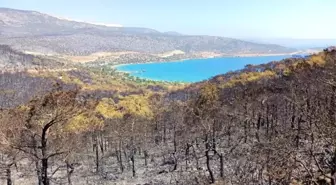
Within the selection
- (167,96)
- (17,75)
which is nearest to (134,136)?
(167,96)

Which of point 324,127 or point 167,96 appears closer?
point 324,127

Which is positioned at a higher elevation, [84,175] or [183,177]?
[183,177]

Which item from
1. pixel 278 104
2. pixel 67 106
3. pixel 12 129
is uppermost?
pixel 67 106

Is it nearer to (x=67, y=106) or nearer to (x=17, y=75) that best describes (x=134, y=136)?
(x=67, y=106)

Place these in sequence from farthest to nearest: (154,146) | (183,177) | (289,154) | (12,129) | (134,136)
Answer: (154,146)
(134,136)
(183,177)
(12,129)
(289,154)

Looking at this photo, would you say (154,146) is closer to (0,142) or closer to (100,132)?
(100,132)

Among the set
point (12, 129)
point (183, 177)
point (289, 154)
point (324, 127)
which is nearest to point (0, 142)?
point (12, 129)

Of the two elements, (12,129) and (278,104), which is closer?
(12,129)

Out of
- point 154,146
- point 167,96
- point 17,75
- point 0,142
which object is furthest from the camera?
point 17,75

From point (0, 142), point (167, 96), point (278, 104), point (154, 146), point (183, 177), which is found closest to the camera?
point (0, 142)
